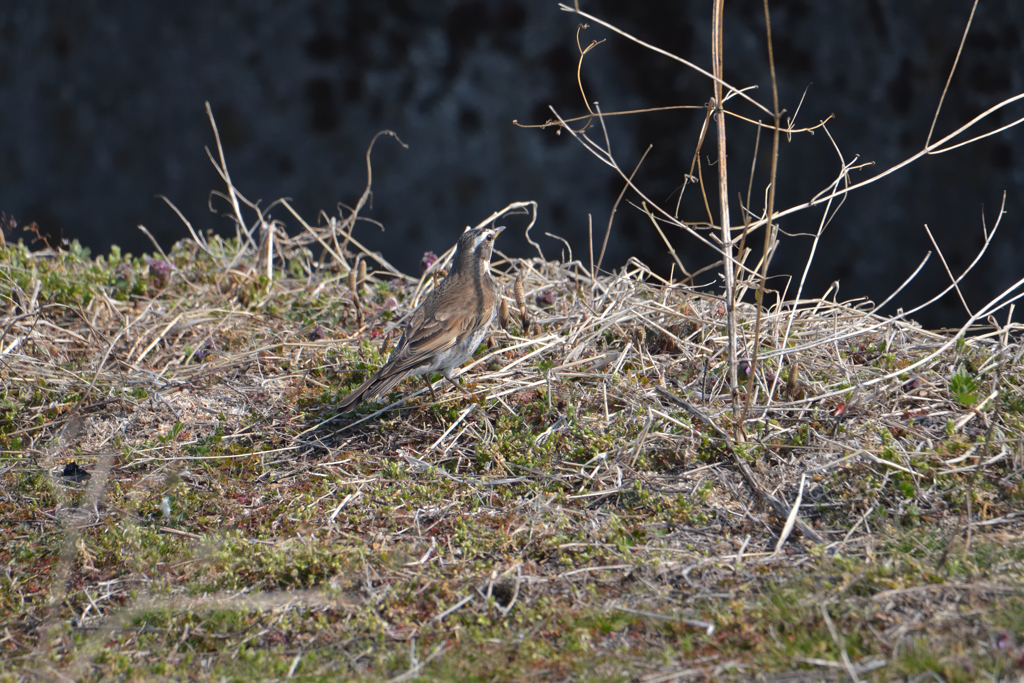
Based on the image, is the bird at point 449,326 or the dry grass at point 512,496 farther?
the bird at point 449,326

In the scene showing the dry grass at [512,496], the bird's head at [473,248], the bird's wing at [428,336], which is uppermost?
the bird's head at [473,248]

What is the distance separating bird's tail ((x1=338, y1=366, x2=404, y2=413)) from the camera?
4.98m

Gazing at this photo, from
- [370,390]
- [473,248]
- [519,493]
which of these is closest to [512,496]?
[519,493]

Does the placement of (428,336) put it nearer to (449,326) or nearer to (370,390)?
(449,326)

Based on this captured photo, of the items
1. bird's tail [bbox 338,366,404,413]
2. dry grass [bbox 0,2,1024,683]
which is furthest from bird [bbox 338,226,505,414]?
dry grass [bbox 0,2,1024,683]

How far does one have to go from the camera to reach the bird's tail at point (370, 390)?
16.3 ft

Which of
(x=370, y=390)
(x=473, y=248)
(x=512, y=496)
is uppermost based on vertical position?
(x=473, y=248)

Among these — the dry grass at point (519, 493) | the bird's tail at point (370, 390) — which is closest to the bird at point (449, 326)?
the bird's tail at point (370, 390)

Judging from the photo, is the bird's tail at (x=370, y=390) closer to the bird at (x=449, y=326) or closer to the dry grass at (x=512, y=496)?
the bird at (x=449, y=326)

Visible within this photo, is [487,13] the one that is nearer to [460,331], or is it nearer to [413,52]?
[413,52]

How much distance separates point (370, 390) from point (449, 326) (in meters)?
0.63

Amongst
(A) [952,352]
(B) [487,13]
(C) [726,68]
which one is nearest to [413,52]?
(B) [487,13]

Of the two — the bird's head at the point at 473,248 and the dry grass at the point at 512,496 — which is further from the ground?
the bird's head at the point at 473,248

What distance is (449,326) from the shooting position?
527 centimetres
